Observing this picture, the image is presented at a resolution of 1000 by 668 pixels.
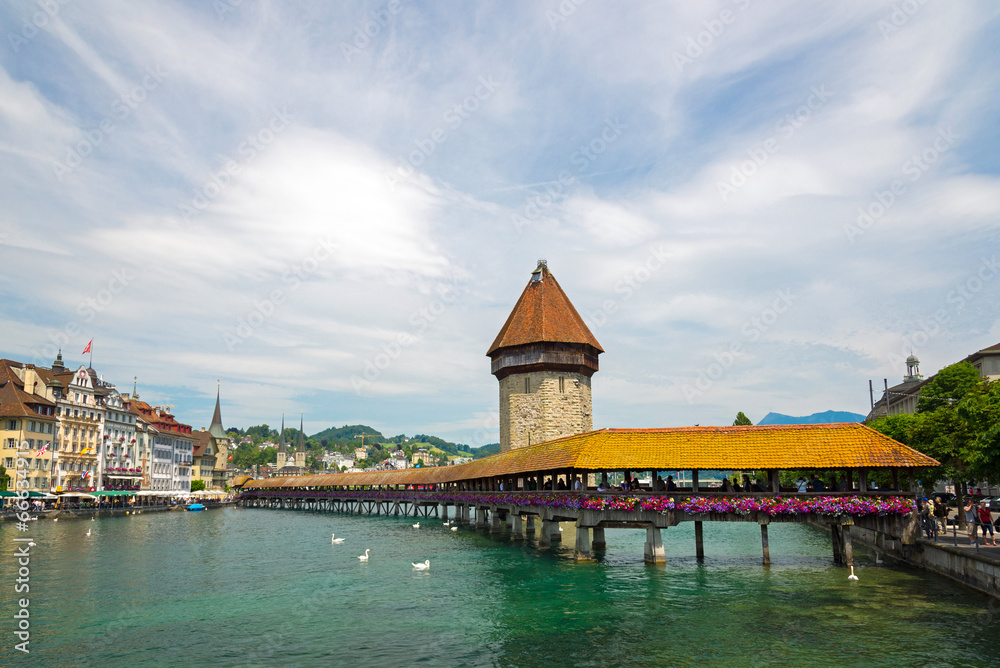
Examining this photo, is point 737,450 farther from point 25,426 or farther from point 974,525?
point 25,426

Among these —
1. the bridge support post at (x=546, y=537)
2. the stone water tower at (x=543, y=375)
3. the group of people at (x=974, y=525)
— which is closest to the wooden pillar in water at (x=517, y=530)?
the bridge support post at (x=546, y=537)

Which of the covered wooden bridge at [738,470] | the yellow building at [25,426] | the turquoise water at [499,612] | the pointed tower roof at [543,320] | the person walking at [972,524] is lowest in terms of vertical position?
the turquoise water at [499,612]

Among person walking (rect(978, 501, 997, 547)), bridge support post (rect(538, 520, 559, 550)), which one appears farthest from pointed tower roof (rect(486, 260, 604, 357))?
person walking (rect(978, 501, 997, 547))

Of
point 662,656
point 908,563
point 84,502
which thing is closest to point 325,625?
point 662,656

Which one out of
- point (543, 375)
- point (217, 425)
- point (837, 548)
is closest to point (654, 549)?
point (837, 548)

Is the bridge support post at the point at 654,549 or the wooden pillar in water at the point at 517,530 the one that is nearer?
the bridge support post at the point at 654,549

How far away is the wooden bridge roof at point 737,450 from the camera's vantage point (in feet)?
65.0

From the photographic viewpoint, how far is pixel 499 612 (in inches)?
657

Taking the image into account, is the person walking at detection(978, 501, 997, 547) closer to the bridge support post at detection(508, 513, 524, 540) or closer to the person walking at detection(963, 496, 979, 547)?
the person walking at detection(963, 496, 979, 547)

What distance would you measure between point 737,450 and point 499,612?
914cm

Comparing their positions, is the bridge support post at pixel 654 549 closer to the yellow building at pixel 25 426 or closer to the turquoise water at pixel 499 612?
the turquoise water at pixel 499 612

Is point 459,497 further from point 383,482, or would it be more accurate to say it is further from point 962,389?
point 962,389

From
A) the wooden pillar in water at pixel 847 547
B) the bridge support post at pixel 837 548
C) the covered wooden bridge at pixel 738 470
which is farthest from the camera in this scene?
the bridge support post at pixel 837 548

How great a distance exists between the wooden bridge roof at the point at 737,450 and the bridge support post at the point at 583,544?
2.49 meters
